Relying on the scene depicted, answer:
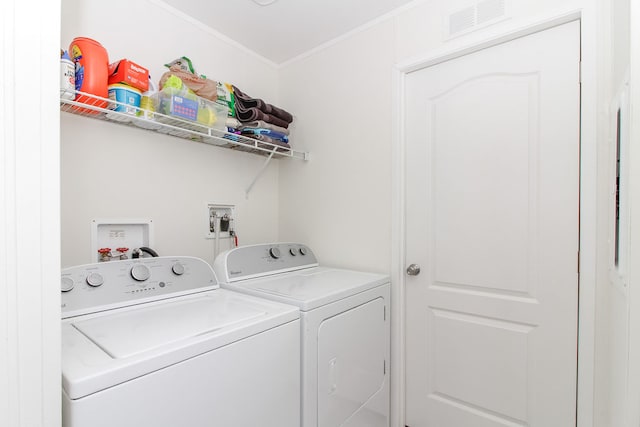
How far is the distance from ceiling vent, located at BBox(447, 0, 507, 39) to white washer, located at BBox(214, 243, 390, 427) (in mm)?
1395

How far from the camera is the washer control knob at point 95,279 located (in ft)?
3.95

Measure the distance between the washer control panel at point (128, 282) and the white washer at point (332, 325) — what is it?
6.8 inches

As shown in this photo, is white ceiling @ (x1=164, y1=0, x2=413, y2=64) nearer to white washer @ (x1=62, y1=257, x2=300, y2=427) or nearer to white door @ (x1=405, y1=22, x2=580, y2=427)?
white door @ (x1=405, y1=22, x2=580, y2=427)

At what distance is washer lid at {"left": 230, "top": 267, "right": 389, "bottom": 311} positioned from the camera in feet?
4.39

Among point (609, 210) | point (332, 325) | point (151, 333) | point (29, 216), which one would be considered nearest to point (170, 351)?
point (151, 333)

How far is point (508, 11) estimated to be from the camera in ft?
5.00

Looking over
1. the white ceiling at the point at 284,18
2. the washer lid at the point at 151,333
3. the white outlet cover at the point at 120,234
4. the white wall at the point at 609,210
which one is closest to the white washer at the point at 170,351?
the washer lid at the point at 151,333

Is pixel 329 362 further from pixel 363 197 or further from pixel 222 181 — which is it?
pixel 222 181

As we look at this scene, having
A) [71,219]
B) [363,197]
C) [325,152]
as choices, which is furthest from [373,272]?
[71,219]

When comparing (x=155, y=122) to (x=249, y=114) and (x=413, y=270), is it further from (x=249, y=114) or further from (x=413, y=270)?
(x=413, y=270)

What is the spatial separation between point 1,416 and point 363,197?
5.71 feet

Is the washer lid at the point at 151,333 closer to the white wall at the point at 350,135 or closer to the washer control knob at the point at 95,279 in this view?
the washer control knob at the point at 95,279

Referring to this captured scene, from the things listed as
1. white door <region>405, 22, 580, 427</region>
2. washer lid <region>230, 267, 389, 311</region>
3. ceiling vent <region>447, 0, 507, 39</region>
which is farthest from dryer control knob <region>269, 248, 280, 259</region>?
ceiling vent <region>447, 0, 507, 39</region>

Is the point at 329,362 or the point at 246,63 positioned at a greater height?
the point at 246,63
